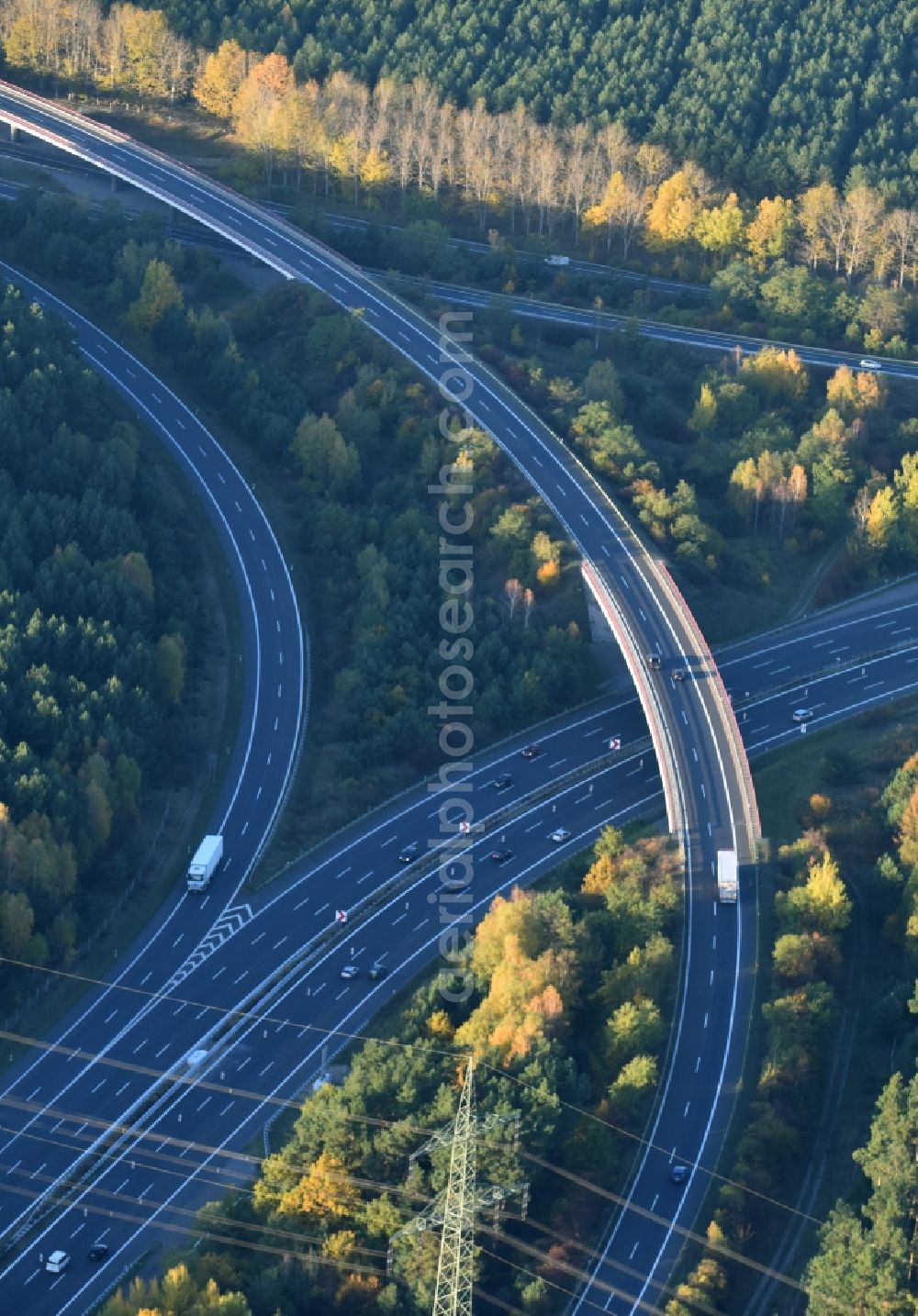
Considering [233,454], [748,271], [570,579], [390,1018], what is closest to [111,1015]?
[390,1018]

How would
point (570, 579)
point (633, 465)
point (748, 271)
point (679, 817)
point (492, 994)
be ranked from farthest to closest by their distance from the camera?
point (748, 271) → point (633, 465) → point (570, 579) → point (679, 817) → point (492, 994)

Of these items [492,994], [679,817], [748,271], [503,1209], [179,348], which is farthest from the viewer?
[748,271]

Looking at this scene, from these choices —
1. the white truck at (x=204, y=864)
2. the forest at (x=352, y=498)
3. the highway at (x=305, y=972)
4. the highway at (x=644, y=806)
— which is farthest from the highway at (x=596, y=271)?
the white truck at (x=204, y=864)

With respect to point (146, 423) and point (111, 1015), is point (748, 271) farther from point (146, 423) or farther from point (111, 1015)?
point (111, 1015)

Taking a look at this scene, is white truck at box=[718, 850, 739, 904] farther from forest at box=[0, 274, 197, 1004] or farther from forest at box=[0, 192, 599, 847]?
forest at box=[0, 274, 197, 1004]

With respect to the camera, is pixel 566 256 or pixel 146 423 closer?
pixel 146 423

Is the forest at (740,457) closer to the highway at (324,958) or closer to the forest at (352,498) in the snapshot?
the highway at (324,958)
